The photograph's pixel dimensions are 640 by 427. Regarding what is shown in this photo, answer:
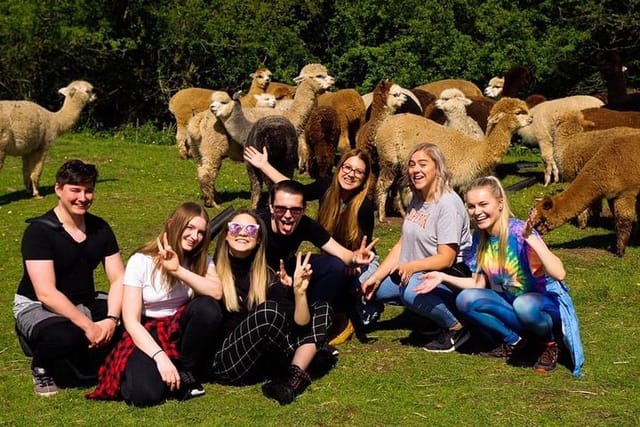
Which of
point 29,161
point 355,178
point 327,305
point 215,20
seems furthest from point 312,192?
point 215,20

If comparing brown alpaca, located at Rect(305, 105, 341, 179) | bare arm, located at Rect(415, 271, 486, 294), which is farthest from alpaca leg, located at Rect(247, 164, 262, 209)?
bare arm, located at Rect(415, 271, 486, 294)

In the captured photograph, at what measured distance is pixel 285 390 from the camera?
4.86 meters

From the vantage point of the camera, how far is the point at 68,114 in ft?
43.7

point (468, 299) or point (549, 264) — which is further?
point (468, 299)

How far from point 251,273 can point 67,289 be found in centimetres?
106

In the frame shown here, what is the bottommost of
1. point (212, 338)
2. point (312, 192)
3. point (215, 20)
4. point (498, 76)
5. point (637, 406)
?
point (637, 406)

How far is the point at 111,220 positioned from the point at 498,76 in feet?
35.8

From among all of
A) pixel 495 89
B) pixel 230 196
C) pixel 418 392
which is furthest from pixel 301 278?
pixel 495 89

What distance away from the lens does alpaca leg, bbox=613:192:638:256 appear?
8578mm

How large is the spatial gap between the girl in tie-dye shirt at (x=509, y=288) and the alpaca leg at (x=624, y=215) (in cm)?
363

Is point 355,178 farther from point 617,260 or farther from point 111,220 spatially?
point 111,220

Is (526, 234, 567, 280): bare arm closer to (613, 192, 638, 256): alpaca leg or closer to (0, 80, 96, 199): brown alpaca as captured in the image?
(613, 192, 638, 256): alpaca leg

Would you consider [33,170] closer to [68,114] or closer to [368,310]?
[68,114]

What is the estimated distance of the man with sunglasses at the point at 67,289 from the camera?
15.8 feet
